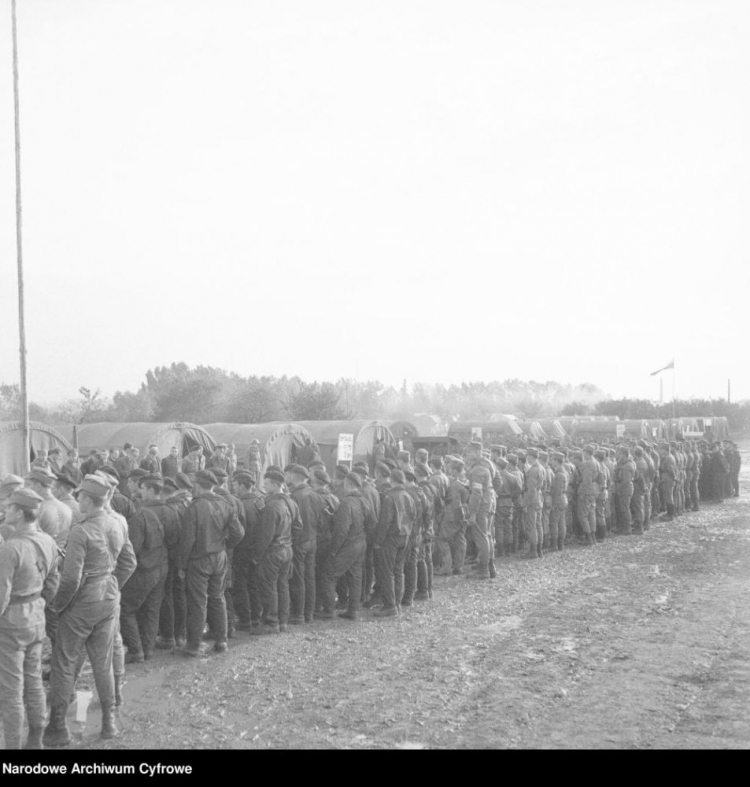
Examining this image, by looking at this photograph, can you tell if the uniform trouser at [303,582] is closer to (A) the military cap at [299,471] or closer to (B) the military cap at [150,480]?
(A) the military cap at [299,471]

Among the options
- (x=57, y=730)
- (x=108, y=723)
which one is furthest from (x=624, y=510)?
(x=57, y=730)

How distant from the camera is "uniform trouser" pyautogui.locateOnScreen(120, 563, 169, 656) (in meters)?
7.76

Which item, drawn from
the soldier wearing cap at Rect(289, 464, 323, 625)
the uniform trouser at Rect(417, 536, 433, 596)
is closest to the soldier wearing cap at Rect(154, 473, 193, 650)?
the soldier wearing cap at Rect(289, 464, 323, 625)

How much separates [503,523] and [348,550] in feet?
18.2

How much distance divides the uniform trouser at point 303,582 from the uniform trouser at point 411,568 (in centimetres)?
140

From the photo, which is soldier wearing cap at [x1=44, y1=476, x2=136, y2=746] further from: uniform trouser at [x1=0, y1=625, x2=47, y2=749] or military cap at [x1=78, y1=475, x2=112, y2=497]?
uniform trouser at [x1=0, y1=625, x2=47, y2=749]

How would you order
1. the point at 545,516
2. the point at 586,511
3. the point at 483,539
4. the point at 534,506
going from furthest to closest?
the point at 586,511
the point at 545,516
the point at 534,506
the point at 483,539

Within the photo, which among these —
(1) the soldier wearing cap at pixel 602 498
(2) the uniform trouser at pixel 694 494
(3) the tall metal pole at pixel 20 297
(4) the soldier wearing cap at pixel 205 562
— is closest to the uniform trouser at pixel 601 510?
(1) the soldier wearing cap at pixel 602 498

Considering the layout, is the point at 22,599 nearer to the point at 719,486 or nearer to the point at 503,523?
the point at 503,523

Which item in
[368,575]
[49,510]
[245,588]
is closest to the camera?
[49,510]

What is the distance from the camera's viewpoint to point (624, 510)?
17.2 m
